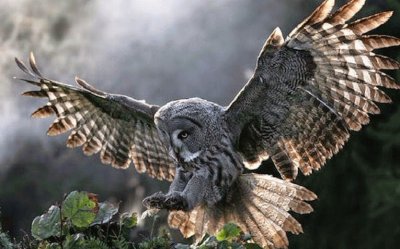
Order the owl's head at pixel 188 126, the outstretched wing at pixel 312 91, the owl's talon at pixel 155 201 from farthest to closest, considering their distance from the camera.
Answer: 1. the owl's head at pixel 188 126
2. the outstretched wing at pixel 312 91
3. the owl's talon at pixel 155 201

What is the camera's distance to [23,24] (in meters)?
8.41

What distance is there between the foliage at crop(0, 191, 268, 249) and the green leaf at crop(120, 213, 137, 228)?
58 millimetres

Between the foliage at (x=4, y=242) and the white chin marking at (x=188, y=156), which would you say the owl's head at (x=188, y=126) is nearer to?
the white chin marking at (x=188, y=156)

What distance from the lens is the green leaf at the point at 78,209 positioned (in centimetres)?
231

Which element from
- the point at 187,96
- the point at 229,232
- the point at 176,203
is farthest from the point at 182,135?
the point at 187,96

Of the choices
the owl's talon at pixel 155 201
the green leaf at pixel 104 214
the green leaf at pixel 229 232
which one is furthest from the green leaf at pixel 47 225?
the owl's talon at pixel 155 201

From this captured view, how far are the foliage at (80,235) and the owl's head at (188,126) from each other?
1186mm

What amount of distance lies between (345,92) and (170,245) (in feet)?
4.51

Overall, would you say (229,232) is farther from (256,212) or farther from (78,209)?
(256,212)

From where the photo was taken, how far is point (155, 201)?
10.8 feet

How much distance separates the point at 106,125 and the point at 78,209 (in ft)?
6.63

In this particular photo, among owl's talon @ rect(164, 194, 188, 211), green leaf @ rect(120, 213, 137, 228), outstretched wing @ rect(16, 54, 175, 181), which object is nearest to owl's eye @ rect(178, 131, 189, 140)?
owl's talon @ rect(164, 194, 188, 211)

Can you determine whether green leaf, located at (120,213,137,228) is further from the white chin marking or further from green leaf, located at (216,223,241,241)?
the white chin marking

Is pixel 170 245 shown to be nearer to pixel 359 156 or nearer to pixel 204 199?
pixel 204 199
